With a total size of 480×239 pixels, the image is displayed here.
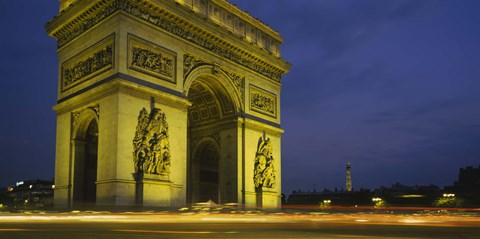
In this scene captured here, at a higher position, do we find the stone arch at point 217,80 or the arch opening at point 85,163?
the stone arch at point 217,80

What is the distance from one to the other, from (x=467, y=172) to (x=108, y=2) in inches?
2839

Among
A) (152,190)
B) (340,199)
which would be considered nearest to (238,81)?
(152,190)

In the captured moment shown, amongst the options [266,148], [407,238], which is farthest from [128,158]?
[407,238]

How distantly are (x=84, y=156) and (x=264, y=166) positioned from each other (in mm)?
9513

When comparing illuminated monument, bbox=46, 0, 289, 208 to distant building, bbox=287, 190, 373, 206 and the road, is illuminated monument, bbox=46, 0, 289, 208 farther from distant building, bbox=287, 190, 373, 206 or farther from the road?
distant building, bbox=287, 190, 373, 206

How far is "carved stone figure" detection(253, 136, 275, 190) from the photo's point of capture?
2702 cm

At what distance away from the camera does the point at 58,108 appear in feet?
78.8

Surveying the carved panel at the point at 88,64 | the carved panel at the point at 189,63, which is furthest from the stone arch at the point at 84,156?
the carved panel at the point at 189,63

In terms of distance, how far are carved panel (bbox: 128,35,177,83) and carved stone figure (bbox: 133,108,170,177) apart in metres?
1.75

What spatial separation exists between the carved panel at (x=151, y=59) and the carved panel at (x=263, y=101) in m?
6.24

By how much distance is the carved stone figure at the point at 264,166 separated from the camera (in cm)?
2702

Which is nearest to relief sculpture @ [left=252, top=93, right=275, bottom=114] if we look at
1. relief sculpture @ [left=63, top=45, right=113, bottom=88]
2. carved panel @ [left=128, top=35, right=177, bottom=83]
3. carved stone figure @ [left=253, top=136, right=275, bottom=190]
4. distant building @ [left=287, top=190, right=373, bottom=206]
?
carved stone figure @ [left=253, top=136, right=275, bottom=190]

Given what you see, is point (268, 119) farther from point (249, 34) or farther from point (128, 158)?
point (128, 158)

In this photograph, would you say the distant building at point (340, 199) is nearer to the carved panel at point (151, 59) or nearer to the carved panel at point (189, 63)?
the carved panel at point (189, 63)
